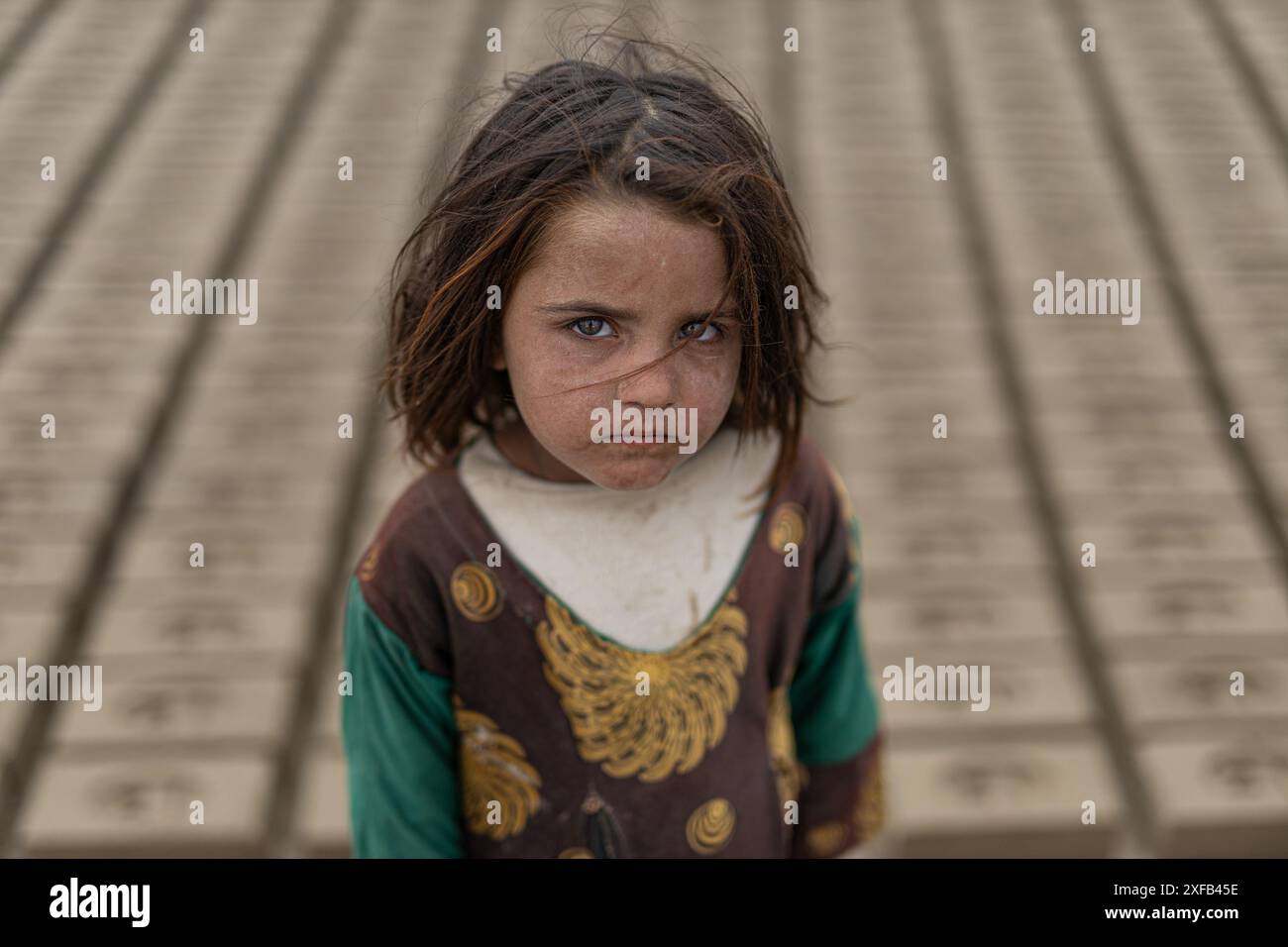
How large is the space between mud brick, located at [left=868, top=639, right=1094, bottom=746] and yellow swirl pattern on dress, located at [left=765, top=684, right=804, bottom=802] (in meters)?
0.80

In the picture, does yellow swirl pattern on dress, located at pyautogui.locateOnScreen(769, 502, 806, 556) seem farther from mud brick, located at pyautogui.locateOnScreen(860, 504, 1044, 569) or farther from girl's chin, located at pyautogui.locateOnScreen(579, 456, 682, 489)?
mud brick, located at pyautogui.locateOnScreen(860, 504, 1044, 569)

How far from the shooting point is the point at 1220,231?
2568 millimetres

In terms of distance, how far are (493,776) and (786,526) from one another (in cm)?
25

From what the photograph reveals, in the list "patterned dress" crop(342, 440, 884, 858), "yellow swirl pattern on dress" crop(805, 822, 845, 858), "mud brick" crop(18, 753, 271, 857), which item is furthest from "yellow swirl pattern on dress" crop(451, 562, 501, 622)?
"mud brick" crop(18, 753, 271, 857)

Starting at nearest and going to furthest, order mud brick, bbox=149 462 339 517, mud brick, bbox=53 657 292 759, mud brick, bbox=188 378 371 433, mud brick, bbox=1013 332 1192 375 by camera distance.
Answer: mud brick, bbox=53 657 292 759
mud brick, bbox=149 462 339 517
mud brick, bbox=188 378 371 433
mud brick, bbox=1013 332 1192 375

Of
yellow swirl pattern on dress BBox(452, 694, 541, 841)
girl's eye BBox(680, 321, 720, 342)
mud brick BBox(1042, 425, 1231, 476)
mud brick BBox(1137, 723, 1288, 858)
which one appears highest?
mud brick BBox(1042, 425, 1231, 476)

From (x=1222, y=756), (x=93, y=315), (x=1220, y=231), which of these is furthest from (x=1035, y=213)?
(x=93, y=315)

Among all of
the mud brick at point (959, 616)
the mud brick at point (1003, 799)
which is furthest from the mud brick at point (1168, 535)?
the mud brick at point (1003, 799)

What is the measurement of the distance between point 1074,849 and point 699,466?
0.99 meters

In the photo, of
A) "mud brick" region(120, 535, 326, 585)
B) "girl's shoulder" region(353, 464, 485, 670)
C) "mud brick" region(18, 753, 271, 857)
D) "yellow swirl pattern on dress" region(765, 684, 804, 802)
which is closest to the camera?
"girl's shoulder" region(353, 464, 485, 670)

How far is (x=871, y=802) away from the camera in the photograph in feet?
3.58

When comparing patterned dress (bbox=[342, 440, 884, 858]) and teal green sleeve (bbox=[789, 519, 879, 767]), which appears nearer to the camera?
patterned dress (bbox=[342, 440, 884, 858])

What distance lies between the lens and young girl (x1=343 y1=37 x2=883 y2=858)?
0.76 metres

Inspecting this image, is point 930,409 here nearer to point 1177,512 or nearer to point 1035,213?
point 1177,512
